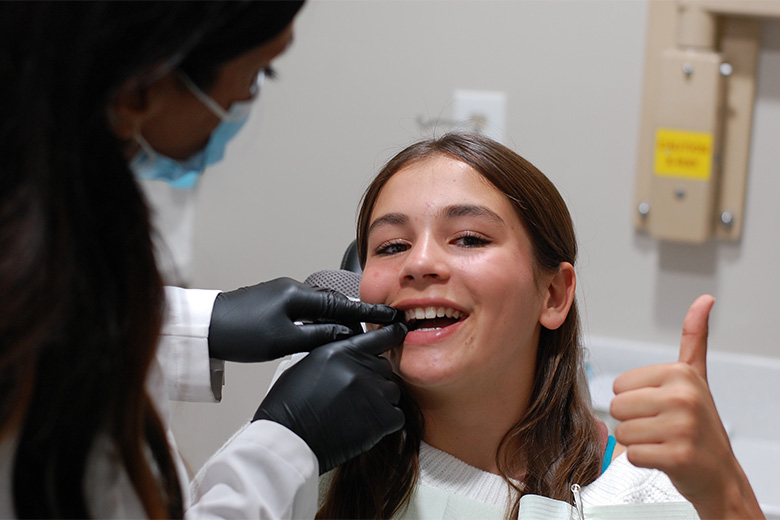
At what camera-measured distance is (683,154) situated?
198cm

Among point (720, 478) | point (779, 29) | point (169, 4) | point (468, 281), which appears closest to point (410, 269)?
point (468, 281)

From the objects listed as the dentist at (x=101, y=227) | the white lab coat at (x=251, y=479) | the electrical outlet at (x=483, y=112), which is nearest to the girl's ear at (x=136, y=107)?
the dentist at (x=101, y=227)

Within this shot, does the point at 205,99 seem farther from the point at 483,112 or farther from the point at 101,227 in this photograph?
the point at 483,112

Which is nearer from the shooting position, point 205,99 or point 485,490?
point 205,99

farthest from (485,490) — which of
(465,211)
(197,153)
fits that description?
(197,153)

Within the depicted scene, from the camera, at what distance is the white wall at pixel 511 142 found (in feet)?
6.71

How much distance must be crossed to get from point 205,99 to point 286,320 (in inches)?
19.6

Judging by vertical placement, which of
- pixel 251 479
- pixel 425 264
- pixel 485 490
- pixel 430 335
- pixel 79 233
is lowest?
pixel 485 490

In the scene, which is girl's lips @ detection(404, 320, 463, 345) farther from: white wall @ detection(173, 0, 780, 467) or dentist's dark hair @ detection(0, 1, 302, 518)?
white wall @ detection(173, 0, 780, 467)

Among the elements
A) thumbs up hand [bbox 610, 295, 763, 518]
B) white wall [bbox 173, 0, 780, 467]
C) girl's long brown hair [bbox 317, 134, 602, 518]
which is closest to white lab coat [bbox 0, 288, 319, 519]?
girl's long brown hair [bbox 317, 134, 602, 518]

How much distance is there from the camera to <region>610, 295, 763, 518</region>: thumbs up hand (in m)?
0.96

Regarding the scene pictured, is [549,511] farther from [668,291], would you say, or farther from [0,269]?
[668,291]

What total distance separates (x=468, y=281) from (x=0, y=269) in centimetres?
74

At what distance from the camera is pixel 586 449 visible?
1.38 metres
